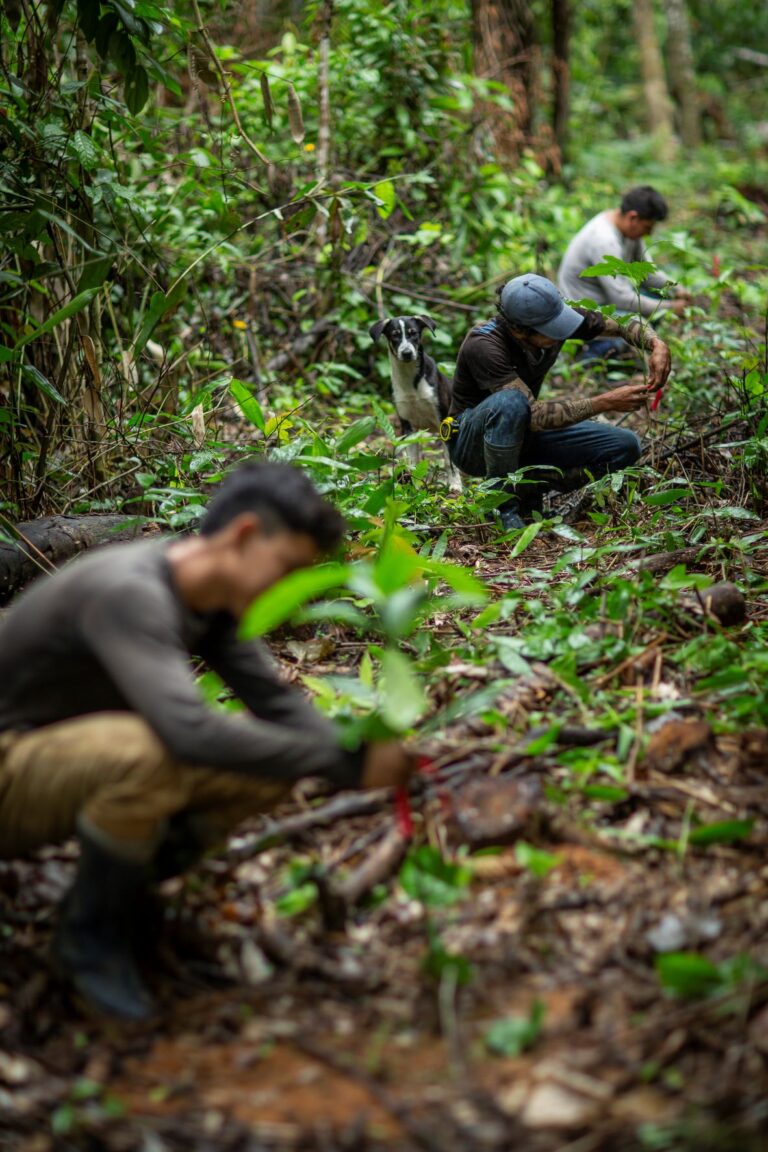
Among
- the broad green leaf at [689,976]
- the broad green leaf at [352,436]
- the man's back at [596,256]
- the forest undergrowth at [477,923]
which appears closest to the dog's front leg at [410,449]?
the broad green leaf at [352,436]

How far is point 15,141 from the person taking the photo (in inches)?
175

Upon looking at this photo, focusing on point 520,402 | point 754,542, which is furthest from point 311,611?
point 520,402

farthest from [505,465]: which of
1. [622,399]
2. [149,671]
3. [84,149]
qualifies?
[149,671]

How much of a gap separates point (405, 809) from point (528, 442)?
3.28 m

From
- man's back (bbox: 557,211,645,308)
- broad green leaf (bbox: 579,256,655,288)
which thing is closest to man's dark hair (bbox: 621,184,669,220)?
man's back (bbox: 557,211,645,308)

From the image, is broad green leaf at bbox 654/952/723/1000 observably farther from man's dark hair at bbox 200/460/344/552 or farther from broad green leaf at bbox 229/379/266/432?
broad green leaf at bbox 229/379/266/432

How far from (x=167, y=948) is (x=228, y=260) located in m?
5.71

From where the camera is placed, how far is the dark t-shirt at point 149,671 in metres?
2.19

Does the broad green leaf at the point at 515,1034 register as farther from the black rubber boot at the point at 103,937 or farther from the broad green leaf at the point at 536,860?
the black rubber boot at the point at 103,937

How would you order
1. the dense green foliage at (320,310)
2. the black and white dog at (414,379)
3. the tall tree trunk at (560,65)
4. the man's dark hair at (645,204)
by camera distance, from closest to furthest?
the dense green foliage at (320,310)
the black and white dog at (414,379)
the man's dark hair at (645,204)
the tall tree trunk at (560,65)

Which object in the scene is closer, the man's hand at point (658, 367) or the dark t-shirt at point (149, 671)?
the dark t-shirt at point (149, 671)

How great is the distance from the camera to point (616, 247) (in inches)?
293

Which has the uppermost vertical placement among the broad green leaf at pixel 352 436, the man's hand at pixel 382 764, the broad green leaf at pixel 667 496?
the man's hand at pixel 382 764

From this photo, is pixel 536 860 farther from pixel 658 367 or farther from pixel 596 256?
pixel 596 256
